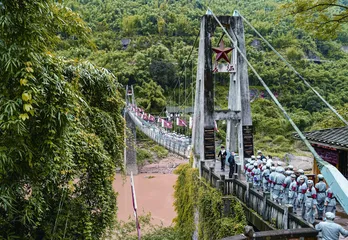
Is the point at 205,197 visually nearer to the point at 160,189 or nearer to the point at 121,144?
the point at 121,144

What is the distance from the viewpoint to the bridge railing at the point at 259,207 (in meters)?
4.30

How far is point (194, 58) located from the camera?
127ft

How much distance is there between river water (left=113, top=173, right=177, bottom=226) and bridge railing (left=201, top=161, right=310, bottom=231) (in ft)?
22.8

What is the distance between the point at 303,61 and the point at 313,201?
40.4m

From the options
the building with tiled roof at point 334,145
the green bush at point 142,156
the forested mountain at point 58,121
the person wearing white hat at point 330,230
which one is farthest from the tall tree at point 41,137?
the green bush at point 142,156

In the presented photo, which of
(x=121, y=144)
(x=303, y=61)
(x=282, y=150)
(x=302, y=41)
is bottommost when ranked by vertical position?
(x=282, y=150)

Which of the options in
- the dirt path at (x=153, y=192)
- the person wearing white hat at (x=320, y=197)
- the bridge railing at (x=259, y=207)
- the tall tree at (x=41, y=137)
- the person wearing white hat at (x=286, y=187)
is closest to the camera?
the tall tree at (x=41, y=137)

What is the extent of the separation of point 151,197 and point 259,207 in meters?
13.0

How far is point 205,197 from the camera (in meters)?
6.67

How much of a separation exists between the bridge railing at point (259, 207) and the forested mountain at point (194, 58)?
66.0 feet

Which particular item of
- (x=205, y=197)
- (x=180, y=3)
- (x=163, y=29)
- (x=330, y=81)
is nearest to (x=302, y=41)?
(x=330, y=81)

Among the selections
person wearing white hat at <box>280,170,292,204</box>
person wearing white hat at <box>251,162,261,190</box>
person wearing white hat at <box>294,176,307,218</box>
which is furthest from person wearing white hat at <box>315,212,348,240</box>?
person wearing white hat at <box>251,162,261,190</box>

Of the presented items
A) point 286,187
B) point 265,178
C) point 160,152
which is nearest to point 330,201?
point 286,187

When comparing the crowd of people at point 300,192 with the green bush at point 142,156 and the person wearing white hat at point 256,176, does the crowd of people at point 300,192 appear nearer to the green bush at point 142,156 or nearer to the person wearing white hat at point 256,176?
the person wearing white hat at point 256,176
